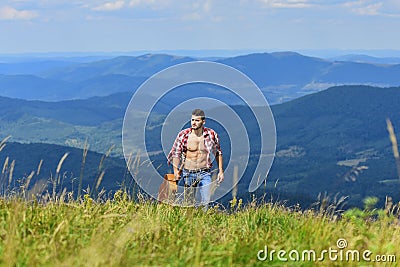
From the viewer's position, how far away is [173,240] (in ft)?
15.5

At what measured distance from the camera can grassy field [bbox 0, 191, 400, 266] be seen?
397 centimetres

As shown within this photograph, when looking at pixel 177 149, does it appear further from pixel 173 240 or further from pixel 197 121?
pixel 173 240

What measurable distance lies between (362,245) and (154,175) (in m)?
4.11

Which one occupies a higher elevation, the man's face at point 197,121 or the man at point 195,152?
the man's face at point 197,121

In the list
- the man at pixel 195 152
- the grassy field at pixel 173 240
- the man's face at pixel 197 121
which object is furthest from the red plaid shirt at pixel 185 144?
the grassy field at pixel 173 240

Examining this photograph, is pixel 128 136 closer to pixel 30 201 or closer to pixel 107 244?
pixel 30 201

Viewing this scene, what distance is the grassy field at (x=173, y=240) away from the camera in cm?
397

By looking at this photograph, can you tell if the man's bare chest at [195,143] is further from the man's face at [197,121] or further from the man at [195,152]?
the man's face at [197,121]

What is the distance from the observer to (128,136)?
799cm

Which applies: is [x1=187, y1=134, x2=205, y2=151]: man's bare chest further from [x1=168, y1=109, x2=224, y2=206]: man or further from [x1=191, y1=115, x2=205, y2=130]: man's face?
[x1=191, y1=115, x2=205, y2=130]: man's face

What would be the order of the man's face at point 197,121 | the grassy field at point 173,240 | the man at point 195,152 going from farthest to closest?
1. the man at point 195,152
2. the man's face at point 197,121
3. the grassy field at point 173,240

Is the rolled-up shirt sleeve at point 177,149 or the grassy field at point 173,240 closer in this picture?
the grassy field at point 173,240

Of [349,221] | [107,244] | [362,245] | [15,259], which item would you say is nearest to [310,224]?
[362,245]

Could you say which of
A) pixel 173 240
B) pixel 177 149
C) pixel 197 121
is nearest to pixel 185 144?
pixel 177 149
